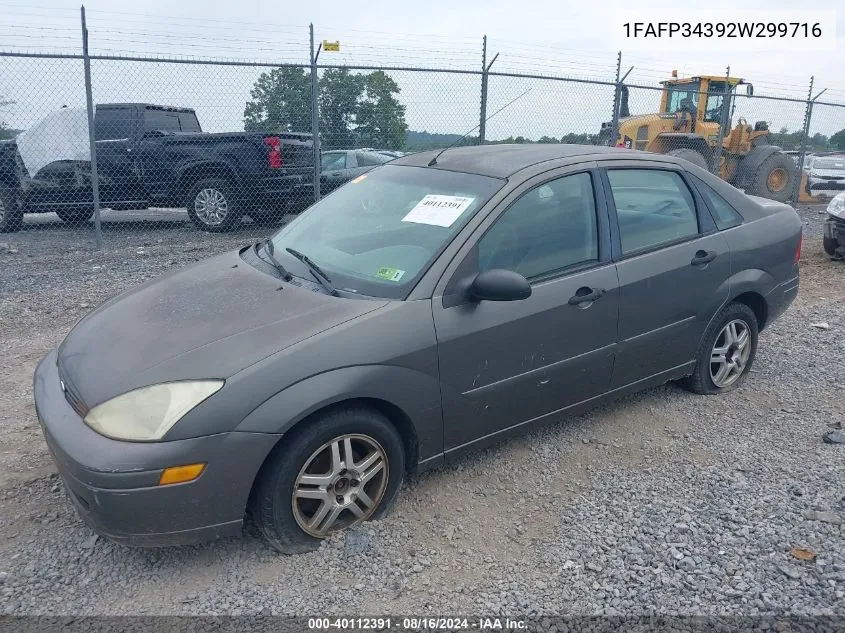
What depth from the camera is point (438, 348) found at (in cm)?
301

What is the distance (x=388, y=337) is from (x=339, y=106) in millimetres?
7508

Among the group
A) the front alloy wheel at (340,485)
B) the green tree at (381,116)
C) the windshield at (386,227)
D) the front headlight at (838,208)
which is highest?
the green tree at (381,116)

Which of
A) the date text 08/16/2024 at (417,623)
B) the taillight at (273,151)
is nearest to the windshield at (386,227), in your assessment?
the date text 08/16/2024 at (417,623)

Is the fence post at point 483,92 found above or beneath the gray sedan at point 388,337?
above

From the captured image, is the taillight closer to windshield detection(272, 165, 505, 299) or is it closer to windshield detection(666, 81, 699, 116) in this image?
windshield detection(272, 165, 505, 299)

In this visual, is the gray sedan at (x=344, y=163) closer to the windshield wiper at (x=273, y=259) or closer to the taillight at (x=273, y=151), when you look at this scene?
the taillight at (x=273, y=151)

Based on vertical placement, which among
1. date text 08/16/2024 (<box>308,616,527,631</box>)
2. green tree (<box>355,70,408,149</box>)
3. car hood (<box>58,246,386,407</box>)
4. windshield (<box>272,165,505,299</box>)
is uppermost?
green tree (<box>355,70,408,149</box>)

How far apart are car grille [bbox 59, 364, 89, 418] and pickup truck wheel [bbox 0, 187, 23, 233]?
8457mm

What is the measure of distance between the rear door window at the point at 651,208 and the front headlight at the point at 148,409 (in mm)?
2364

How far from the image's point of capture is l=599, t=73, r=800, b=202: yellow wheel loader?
13.9 metres

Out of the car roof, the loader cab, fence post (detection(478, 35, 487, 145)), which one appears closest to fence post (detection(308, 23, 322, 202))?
Answer: fence post (detection(478, 35, 487, 145))

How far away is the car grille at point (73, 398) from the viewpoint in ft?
8.75

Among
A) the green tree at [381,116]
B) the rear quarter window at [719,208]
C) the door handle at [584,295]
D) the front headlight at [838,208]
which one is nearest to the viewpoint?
the door handle at [584,295]

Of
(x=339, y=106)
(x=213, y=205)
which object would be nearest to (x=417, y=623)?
(x=339, y=106)
